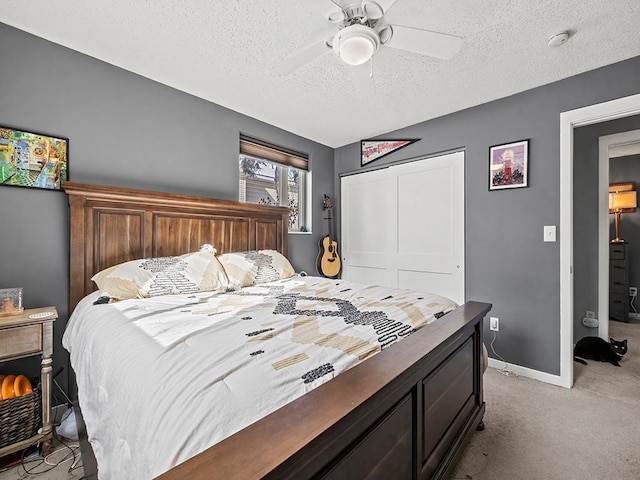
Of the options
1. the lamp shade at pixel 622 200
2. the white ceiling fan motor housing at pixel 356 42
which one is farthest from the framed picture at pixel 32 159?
the lamp shade at pixel 622 200

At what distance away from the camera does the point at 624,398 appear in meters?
2.17

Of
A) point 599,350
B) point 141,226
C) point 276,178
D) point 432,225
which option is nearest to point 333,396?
point 141,226

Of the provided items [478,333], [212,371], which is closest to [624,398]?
[478,333]

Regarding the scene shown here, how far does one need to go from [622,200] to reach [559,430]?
14.1ft

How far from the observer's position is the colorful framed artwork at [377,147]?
3.55 meters

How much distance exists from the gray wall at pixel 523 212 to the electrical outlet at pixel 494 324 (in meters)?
0.03

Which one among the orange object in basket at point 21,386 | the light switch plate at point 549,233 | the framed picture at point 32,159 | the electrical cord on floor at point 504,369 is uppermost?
the framed picture at point 32,159

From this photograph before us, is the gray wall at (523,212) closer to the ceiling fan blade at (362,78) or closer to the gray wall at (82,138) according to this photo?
the ceiling fan blade at (362,78)

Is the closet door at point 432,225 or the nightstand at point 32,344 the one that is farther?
the closet door at point 432,225

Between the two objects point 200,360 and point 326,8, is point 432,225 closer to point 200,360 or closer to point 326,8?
point 326,8

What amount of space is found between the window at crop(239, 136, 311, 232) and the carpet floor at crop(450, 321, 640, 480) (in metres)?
2.80

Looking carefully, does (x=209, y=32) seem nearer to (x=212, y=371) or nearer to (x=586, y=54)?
(x=212, y=371)

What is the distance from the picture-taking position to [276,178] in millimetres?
3693

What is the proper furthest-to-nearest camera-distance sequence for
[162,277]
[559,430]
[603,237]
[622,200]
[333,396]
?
[622,200], [603,237], [162,277], [559,430], [333,396]
